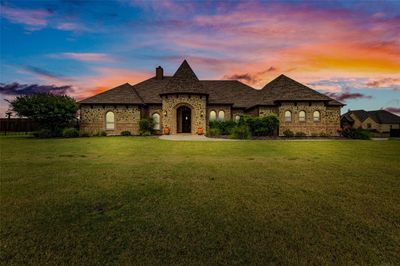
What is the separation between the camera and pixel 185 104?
80.6 ft

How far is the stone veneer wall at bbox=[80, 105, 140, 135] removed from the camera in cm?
2514


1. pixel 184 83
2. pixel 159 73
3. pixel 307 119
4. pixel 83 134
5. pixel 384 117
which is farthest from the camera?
pixel 384 117

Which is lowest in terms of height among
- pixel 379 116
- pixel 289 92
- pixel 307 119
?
pixel 307 119

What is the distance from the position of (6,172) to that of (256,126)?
18888mm

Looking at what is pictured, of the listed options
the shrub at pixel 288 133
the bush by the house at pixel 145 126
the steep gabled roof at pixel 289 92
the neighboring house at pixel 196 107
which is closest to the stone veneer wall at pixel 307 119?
the neighboring house at pixel 196 107

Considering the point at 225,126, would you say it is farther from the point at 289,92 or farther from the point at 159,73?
the point at 159,73

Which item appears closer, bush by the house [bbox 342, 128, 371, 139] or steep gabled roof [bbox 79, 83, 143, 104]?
bush by the house [bbox 342, 128, 371, 139]

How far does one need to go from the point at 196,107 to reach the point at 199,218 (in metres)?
21.5

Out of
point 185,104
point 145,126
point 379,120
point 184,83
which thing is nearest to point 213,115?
point 185,104

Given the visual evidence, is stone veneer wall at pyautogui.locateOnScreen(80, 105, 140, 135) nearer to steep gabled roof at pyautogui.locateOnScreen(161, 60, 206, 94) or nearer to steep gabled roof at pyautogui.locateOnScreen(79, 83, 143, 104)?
steep gabled roof at pyautogui.locateOnScreen(79, 83, 143, 104)

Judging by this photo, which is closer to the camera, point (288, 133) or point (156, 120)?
point (288, 133)

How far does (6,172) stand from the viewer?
21.9 ft

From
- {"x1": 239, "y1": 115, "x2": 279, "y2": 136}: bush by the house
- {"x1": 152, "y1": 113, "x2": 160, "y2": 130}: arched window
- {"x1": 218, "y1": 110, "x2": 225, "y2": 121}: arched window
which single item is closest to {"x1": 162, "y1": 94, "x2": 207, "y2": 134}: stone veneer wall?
{"x1": 152, "y1": 113, "x2": 160, "y2": 130}: arched window

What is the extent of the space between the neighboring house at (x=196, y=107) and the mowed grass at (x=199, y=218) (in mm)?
18612
